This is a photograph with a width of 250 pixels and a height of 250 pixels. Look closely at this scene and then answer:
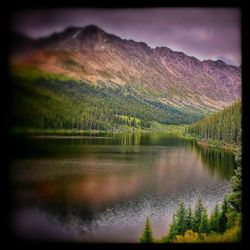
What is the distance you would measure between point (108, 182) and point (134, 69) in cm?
398

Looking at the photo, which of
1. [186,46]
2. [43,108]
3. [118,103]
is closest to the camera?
[43,108]

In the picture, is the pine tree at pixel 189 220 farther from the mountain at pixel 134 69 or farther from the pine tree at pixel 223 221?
the mountain at pixel 134 69

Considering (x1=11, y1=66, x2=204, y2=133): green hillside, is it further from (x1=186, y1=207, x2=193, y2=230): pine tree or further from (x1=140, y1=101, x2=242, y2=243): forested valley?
(x1=186, y1=207, x2=193, y2=230): pine tree

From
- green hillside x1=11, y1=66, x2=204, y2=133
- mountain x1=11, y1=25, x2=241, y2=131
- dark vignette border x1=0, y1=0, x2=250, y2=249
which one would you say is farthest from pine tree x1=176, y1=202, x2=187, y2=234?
dark vignette border x1=0, y1=0, x2=250, y2=249

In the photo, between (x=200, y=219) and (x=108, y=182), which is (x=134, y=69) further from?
(x=200, y=219)

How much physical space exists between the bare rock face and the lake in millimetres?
1768

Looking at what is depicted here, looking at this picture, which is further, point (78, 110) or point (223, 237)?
point (78, 110)

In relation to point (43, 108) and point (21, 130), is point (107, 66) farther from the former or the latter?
point (21, 130)

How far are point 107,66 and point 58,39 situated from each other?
12.8 feet

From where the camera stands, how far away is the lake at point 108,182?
8719 millimetres
